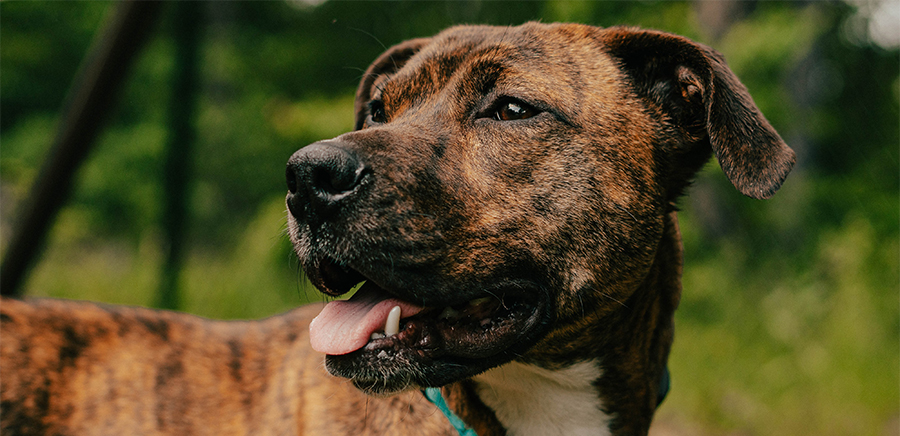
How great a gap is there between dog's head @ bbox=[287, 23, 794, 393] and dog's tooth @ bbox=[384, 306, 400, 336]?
0.05 feet

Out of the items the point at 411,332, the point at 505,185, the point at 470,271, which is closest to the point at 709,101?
the point at 505,185

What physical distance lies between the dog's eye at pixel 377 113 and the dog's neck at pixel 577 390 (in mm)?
1031

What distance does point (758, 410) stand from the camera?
409 cm

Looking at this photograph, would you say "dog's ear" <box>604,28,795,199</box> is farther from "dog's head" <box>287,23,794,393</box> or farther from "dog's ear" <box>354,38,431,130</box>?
"dog's ear" <box>354,38,431,130</box>

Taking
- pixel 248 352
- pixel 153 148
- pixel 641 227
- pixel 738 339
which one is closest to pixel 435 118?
pixel 641 227

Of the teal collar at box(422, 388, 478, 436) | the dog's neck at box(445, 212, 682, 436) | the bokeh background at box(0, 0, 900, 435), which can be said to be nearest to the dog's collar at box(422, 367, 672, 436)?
the teal collar at box(422, 388, 478, 436)

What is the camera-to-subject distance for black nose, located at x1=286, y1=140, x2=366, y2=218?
5.44 feet

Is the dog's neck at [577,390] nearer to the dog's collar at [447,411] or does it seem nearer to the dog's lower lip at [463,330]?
the dog's collar at [447,411]

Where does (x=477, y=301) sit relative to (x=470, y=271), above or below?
below

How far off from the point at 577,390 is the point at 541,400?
120 mm

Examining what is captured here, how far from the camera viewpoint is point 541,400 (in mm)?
2129

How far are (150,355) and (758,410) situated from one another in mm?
3462

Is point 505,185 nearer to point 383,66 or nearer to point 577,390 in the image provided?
point 577,390

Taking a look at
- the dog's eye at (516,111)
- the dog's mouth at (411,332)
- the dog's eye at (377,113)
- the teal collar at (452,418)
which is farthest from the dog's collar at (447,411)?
the dog's eye at (377,113)
